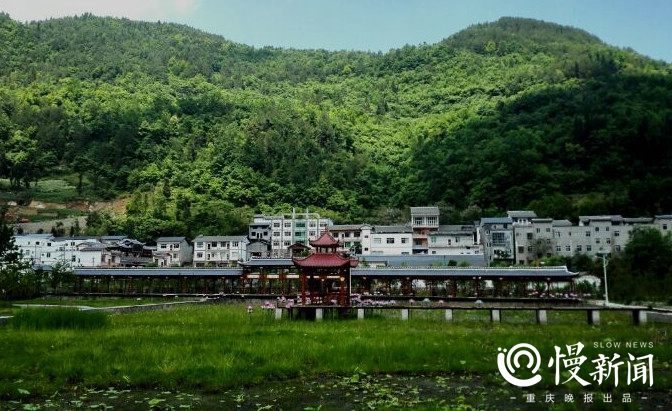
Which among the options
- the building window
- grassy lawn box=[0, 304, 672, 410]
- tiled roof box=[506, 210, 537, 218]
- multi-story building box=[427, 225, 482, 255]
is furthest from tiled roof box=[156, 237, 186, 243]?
grassy lawn box=[0, 304, 672, 410]

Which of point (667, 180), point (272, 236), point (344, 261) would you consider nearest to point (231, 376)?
point (344, 261)

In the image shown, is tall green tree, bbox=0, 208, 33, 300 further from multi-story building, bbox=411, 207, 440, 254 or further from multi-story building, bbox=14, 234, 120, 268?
Result: multi-story building, bbox=411, 207, 440, 254

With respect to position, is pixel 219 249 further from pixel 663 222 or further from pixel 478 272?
pixel 663 222

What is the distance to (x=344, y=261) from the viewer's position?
3134cm

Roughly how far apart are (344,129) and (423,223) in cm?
5100

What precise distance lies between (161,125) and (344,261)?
316 ft

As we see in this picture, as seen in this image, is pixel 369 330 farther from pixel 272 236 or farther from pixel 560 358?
pixel 272 236

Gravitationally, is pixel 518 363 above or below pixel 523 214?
below

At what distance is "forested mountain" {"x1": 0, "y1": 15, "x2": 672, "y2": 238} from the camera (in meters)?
82.6

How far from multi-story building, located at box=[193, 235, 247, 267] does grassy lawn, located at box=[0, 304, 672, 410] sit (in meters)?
52.3

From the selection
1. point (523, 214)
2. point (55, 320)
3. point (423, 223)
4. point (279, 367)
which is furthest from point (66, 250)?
point (279, 367)

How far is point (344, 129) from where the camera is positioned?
119 m

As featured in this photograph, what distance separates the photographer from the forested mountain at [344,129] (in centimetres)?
8262

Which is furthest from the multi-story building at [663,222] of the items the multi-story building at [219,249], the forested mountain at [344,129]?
the multi-story building at [219,249]
